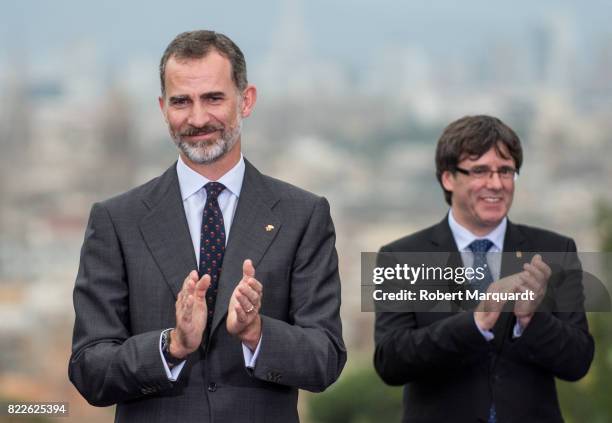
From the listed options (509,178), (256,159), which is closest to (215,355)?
(509,178)

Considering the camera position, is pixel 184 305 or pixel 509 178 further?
pixel 509 178

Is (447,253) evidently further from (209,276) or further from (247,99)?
(209,276)

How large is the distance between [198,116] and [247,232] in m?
0.41

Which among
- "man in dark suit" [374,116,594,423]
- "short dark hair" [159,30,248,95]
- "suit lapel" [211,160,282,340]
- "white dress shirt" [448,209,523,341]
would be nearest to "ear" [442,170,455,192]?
"man in dark suit" [374,116,594,423]

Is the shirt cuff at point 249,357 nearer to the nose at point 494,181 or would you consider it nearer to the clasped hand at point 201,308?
the clasped hand at point 201,308

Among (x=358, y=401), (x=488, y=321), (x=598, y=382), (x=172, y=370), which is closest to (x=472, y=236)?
(x=488, y=321)

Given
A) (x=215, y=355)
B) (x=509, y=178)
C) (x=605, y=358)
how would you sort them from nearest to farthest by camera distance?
(x=215, y=355) < (x=509, y=178) < (x=605, y=358)

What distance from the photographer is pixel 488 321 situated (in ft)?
14.2

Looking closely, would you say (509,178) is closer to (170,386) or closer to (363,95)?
(170,386)

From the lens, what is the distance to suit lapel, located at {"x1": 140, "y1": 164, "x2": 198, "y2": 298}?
12.1 feet

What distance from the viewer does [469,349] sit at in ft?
14.3

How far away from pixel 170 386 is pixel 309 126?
104 feet

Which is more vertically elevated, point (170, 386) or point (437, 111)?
point (437, 111)

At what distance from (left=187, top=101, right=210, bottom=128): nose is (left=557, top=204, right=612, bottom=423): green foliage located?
5.40 metres
